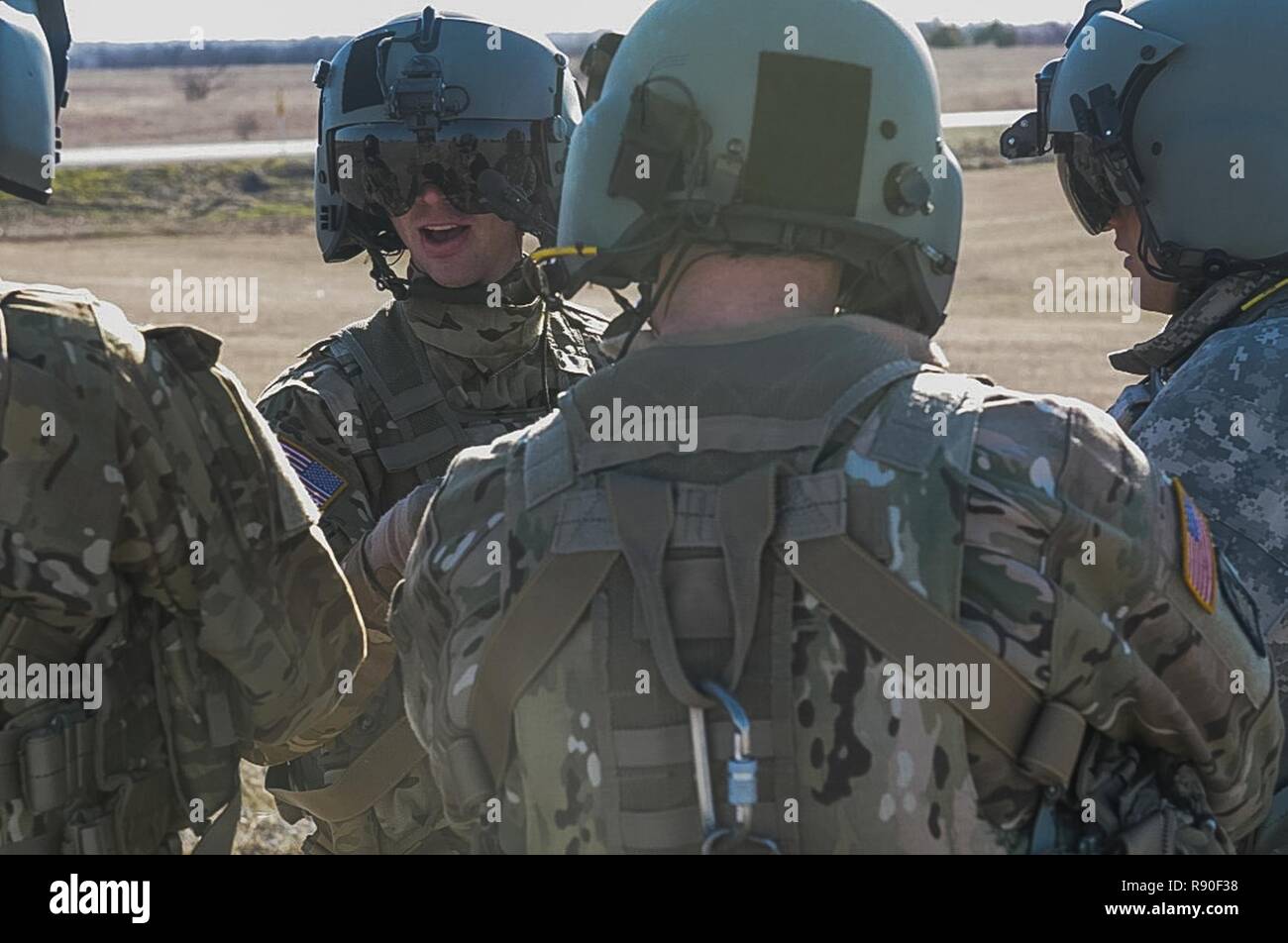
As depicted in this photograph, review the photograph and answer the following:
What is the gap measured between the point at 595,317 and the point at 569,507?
2.66m

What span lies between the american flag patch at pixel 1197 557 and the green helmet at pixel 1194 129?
5.56 ft

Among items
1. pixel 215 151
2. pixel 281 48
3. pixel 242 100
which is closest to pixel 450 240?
pixel 215 151

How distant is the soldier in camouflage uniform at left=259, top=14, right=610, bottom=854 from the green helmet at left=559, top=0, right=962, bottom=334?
173cm

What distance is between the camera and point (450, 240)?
4.86 metres

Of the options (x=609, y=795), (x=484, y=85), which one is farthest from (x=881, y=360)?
(x=484, y=85)

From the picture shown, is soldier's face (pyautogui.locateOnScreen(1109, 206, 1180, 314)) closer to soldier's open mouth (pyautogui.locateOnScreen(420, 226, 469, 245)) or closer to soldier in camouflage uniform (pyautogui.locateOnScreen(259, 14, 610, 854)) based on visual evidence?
soldier in camouflage uniform (pyautogui.locateOnScreen(259, 14, 610, 854))

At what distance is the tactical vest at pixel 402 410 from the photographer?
4645 millimetres

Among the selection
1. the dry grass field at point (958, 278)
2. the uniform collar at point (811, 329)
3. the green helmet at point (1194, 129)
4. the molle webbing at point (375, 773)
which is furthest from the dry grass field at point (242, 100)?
the uniform collar at point (811, 329)

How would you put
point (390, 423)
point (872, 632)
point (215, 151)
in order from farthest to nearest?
point (215, 151) < point (390, 423) < point (872, 632)

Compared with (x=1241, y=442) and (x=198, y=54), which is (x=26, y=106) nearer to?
(x=1241, y=442)

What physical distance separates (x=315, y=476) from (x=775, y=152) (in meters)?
1.98

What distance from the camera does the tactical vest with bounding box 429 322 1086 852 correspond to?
8.47 feet

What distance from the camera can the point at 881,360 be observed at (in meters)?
2.76
